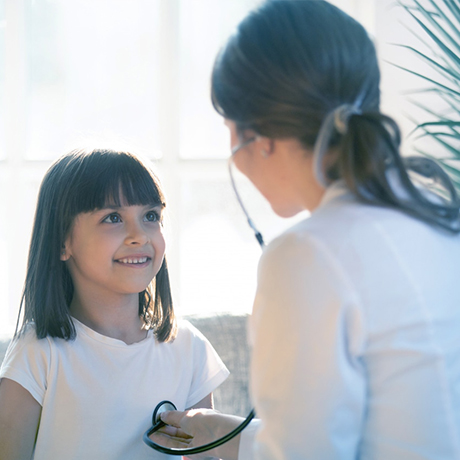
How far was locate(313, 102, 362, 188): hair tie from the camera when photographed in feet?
2.41

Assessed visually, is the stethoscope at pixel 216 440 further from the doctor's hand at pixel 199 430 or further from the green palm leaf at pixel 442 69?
the green palm leaf at pixel 442 69

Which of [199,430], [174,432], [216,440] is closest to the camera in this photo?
[216,440]

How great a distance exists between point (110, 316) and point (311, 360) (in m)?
0.81

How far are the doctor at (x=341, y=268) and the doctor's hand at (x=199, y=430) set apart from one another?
1.20ft

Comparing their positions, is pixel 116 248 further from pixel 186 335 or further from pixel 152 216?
pixel 186 335

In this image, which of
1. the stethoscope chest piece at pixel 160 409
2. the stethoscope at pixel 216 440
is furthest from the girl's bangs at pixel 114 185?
the stethoscope chest piece at pixel 160 409

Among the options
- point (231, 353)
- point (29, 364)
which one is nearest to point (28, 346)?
point (29, 364)

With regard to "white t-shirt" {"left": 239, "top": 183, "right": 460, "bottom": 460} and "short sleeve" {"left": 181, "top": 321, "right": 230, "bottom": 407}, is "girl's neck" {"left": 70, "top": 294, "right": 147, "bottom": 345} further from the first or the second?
"white t-shirt" {"left": 239, "top": 183, "right": 460, "bottom": 460}

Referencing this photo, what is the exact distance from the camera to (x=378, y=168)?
0.72 meters

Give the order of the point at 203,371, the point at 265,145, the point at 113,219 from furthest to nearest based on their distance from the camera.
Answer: the point at 203,371 → the point at 113,219 → the point at 265,145

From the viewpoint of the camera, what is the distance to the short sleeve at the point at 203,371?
1.43 meters

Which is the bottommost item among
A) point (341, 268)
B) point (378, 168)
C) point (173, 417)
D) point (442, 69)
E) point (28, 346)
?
point (173, 417)

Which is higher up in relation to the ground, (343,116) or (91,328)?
(343,116)

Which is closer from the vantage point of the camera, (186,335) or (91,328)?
(91,328)
